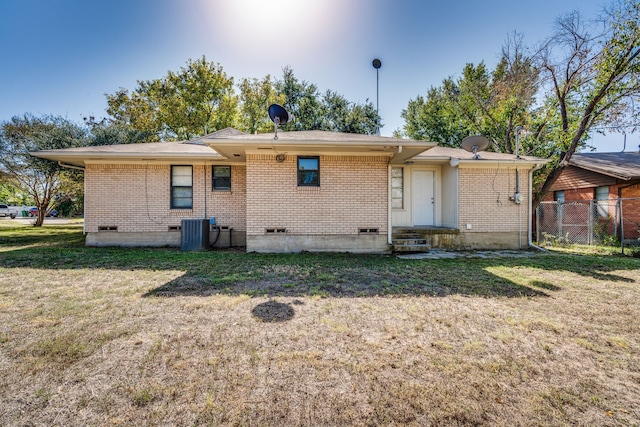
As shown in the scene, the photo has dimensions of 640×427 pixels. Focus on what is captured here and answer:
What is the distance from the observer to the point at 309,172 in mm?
7941

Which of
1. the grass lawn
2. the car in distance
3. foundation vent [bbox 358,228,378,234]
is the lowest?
the grass lawn

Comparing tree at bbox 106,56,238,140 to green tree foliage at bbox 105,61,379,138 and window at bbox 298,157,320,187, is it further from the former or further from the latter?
window at bbox 298,157,320,187

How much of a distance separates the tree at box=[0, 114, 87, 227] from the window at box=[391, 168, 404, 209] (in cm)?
1651

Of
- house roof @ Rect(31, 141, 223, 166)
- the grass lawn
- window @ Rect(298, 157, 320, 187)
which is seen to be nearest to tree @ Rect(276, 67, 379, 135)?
house roof @ Rect(31, 141, 223, 166)

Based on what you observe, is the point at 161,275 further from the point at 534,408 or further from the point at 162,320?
the point at 534,408

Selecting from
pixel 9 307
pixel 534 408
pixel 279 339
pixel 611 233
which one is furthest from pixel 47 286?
pixel 611 233

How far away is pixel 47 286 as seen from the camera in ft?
14.5

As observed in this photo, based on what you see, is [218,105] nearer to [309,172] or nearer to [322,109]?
[322,109]

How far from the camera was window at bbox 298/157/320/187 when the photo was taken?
7.92 meters

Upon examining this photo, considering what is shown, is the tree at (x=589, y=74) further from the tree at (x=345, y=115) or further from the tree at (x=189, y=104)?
the tree at (x=189, y=104)

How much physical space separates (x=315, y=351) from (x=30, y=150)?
2153cm

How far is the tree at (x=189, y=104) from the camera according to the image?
812 inches

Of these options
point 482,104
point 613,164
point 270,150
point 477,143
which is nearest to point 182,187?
point 270,150

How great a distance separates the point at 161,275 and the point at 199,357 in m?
3.43
